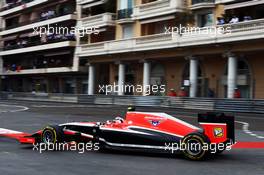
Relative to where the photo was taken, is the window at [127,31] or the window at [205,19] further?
the window at [127,31]

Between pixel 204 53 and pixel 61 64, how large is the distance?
2412 cm

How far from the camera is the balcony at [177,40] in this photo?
93.6 feet

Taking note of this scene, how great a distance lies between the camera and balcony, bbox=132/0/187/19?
35.7 meters

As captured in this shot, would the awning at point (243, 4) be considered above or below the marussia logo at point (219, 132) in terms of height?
above

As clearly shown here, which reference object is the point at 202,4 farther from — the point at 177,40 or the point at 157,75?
the point at 157,75

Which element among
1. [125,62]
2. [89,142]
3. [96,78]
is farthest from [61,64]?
[89,142]

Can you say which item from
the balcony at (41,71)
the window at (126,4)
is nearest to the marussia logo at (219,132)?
the window at (126,4)

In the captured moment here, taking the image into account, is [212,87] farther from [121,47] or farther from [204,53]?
[121,47]

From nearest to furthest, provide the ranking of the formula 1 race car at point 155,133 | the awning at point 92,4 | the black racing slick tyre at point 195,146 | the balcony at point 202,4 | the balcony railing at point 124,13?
the black racing slick tyre at point 195,146
the formula 1 race car at point 155,133
the balcony at point 202,4
the balcony railing at point 124,13
the awning at point 92,4

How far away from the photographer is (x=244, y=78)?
3262 centimetres

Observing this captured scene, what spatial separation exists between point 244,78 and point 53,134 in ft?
79.1

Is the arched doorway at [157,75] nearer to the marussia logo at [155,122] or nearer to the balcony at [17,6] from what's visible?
the balcony at [17,6]

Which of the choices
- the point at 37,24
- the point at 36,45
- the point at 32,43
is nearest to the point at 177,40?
the point at 36,45

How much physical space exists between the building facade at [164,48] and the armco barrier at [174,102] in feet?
5.50
